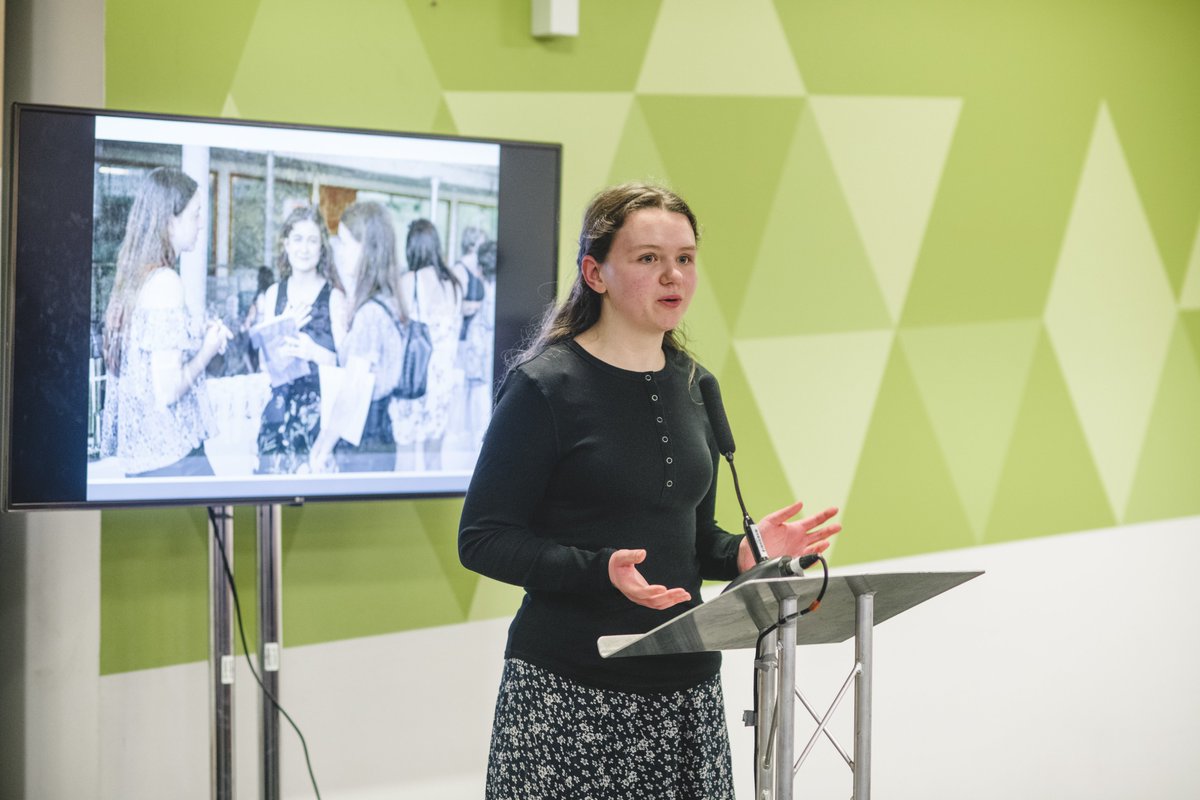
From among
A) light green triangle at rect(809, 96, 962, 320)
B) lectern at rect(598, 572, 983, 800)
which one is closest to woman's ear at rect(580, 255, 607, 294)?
lectern at rect(598, 572, 983, 800)

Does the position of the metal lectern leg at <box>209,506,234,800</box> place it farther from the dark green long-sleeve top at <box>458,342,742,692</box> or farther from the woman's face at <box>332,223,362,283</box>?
the dark green long-sleeve top at <box>458,342,742,692</box>

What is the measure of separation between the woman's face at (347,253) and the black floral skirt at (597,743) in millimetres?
1082

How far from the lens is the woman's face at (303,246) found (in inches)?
108

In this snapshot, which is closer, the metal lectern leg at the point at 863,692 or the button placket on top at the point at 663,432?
the metal lectern leg at the point at 863,692

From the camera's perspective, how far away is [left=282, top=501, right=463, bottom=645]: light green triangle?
3070mm

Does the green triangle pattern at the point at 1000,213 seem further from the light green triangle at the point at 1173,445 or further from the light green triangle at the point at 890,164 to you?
the light green triangle at the point at 1173,445

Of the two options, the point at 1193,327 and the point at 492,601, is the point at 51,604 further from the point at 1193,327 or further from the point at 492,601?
the point at 1193,327

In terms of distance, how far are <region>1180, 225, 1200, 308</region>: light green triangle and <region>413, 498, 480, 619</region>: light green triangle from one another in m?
2.61

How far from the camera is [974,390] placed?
157 inches

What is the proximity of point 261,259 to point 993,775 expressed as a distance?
278cm

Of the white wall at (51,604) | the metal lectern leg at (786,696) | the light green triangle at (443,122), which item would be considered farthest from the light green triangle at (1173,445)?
the white wall at (51,604)

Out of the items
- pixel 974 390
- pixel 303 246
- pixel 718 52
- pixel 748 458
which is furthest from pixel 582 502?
pixel 974 390

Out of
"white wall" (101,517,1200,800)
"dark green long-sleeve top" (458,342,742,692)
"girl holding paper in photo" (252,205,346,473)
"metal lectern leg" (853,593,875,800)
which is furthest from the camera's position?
"white wall" (101,517,1200,800)

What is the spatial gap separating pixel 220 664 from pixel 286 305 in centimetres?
79
